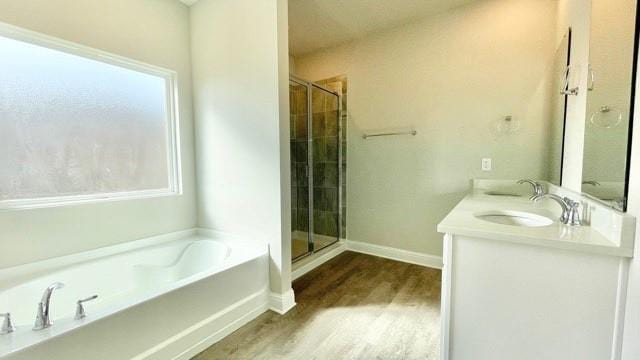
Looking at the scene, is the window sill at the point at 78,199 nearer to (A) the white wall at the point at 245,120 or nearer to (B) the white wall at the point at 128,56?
(B) the white wall at the point at 128,56

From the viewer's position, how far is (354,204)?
332cm

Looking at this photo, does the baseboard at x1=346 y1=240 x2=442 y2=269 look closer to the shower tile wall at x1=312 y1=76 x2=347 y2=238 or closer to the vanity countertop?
the shower tile wall at x1=312 y1=76 x2=347 y2=238

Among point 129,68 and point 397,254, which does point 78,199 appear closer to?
point 129,68

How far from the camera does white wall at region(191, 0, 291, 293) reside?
2.01 metres

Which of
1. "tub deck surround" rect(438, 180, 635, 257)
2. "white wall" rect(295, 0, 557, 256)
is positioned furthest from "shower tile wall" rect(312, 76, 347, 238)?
"tub deck surround" rect(438, 180, 635, 257)

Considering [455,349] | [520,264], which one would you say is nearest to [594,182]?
[520,264]

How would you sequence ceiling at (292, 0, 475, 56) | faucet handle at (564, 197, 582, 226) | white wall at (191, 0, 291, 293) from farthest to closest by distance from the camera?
ceiling at (292, 0, 475, 56), white wall at (191, 0, 291, 293), faucet handle at (564, 197, 582, 226)

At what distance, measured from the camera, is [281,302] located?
2.04 m

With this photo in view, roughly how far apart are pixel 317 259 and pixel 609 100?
2.49 metres

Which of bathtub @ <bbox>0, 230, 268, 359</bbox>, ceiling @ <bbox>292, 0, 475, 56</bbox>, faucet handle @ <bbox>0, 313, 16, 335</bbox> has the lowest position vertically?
bathtub @ <bbox>0, 230, 268, 359</bbox>

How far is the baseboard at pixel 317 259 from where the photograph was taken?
2.67 meters

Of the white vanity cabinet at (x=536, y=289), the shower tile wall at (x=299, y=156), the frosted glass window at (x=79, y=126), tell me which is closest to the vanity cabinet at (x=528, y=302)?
the white vanity cabinet at (x=536, y=289)

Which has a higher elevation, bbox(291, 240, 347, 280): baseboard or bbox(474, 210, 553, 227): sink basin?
bbox(474, 210, 553, 227): sink basin

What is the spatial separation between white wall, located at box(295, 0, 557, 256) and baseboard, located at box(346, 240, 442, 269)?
6cm
